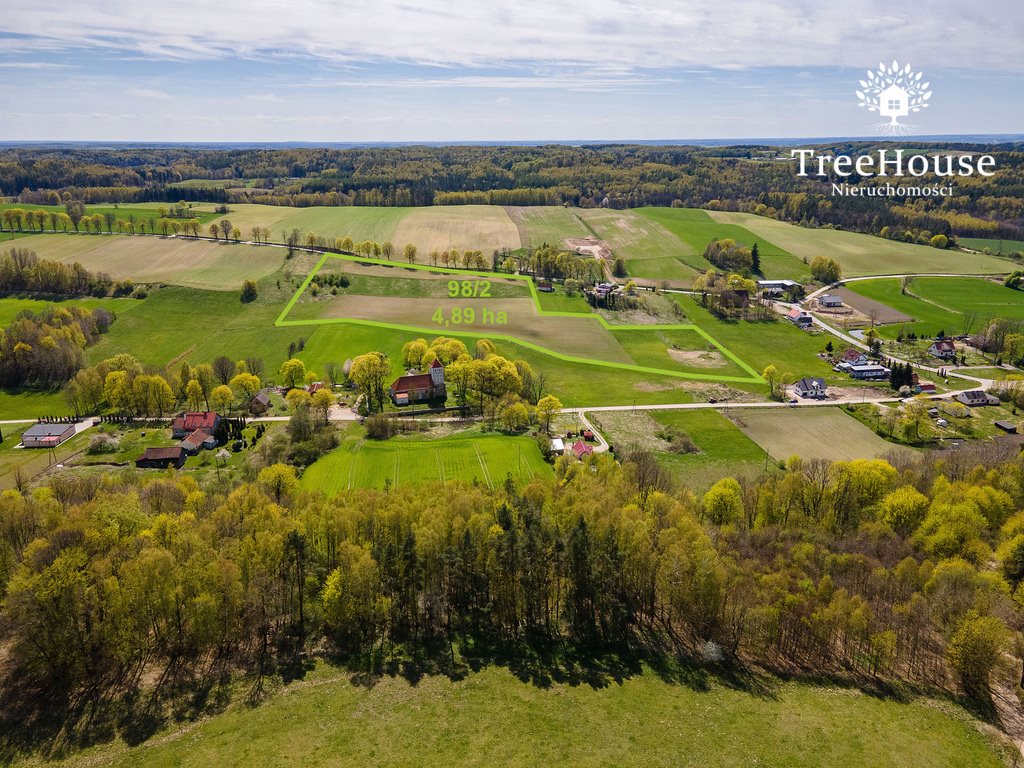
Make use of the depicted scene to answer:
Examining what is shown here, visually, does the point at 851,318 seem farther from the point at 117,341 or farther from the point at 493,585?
the point at 117,341

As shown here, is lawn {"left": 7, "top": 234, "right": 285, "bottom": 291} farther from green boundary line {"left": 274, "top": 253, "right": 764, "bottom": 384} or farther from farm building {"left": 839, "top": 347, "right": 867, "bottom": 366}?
farm building {"left": 839, "top": 347, "right": 867, "bottom": 366}

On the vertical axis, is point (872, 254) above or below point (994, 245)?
below

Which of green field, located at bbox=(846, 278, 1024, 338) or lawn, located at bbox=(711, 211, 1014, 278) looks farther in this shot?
lawn, located at bbox=(711, 211, 1014, 278)

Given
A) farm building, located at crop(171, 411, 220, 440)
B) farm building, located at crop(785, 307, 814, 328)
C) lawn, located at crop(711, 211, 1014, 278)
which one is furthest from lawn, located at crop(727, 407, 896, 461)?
lawn, located at crop(711, 211, 1014, 278)

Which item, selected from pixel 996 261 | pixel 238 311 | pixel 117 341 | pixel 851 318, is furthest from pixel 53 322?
pixel 996 261

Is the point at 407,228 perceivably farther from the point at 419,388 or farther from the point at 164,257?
the point at 419,388

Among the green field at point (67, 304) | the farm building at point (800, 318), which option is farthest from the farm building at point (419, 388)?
the farm building at point (800, 318)

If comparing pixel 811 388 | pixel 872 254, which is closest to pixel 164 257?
pixel 811 388
